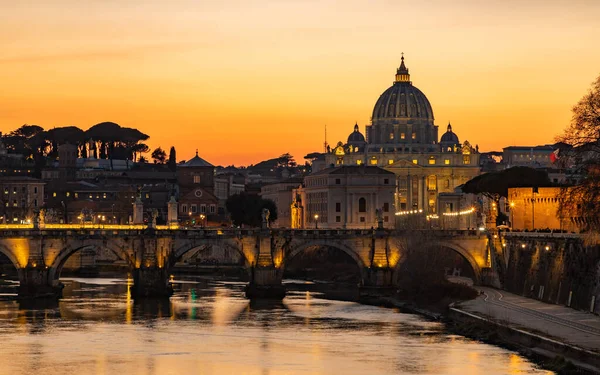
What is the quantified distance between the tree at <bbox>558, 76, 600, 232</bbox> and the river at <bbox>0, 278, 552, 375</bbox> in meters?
6.80

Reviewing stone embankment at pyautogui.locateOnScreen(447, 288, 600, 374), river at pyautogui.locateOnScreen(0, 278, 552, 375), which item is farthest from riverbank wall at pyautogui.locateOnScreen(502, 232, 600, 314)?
river at pyautogui.locateOnScreen(0, 278, 552, 375)

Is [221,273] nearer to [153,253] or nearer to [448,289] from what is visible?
[153,253]

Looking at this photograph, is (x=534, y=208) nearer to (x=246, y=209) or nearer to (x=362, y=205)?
(x=246, y=209)

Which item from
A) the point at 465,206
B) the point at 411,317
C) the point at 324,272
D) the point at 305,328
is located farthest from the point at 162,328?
the point at 465,206

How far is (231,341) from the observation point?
76.4 metres

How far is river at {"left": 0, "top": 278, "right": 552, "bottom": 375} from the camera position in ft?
219

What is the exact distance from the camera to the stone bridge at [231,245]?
10175 cm

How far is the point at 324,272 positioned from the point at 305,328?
4884cm

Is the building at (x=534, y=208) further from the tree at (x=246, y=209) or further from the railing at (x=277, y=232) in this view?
the tree at (x=246, y=209)

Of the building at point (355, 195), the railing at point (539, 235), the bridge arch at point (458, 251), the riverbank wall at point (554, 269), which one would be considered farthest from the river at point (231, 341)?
the building at point (355, 195)

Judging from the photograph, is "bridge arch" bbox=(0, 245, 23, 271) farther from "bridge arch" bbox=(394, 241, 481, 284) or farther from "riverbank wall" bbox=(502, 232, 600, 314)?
"riverbank wall" bbox=(502, 232, 600, 314)

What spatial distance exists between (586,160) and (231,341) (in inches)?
728

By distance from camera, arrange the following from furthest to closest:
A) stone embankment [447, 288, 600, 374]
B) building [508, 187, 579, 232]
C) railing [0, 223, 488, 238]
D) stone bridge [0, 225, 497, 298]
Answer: railing [0, 223, 488, 238]
building [508, 187, 579, 232]
stone bridge [0, 225, 497, 298]
stone embankment [447, 288, 600, 374]

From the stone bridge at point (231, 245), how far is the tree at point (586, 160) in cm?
2986
